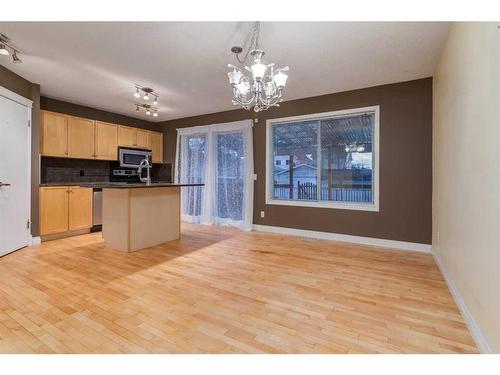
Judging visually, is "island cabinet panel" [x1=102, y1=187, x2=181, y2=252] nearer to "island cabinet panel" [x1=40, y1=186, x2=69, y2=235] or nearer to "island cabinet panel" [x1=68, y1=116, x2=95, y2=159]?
"island cabinet panel" [x1=40, y1=186, x2=69, y2=235]

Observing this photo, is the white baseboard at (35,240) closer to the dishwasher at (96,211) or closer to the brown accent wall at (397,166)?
the dishwasher at (96,211)

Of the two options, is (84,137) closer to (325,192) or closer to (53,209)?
(53,209)

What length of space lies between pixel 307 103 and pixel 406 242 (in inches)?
107

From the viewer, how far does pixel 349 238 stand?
4062 mm

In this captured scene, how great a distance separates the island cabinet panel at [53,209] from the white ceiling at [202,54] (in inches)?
64.9

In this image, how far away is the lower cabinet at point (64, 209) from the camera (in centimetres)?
396

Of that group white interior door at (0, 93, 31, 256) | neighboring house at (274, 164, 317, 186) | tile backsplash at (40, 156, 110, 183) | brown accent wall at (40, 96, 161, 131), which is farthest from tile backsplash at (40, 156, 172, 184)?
neighboring house at (274, 164, 317, 186)

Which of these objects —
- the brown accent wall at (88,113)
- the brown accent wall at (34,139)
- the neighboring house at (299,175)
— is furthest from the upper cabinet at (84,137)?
the neighboring house at (299,175)

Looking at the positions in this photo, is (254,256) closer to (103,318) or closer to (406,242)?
(103,318)

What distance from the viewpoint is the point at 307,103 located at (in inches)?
174

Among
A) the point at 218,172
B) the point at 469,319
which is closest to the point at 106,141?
the point at 218,172

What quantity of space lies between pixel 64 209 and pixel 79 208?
0.23 metres
